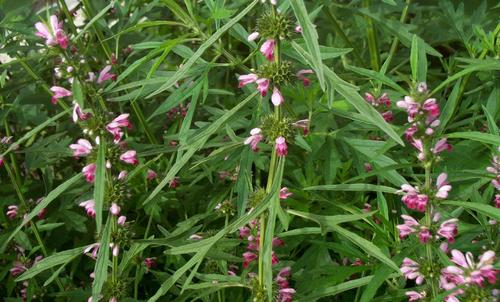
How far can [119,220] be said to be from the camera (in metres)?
2.03

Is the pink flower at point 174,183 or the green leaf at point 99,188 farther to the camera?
the pink flower at point 174,183

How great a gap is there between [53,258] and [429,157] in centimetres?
106

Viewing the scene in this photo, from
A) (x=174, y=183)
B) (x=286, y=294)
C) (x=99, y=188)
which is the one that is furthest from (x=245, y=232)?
(x=99, y=188)

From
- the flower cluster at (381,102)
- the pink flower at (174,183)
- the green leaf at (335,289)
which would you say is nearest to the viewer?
the green leaf at (335,289)

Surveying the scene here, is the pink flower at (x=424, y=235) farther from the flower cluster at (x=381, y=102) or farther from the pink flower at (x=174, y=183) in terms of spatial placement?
the pink flower at (x=174, y=183)

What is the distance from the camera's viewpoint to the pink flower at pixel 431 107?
1620mm

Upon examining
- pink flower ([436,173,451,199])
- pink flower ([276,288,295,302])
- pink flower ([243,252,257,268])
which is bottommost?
pink flower ([276,288,295,302])

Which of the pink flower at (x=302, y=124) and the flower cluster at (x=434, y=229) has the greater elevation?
the pink flower at (x=302, y=124)

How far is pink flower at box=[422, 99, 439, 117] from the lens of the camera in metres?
1.62

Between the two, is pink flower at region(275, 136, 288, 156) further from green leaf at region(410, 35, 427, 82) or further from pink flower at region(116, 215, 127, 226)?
pink flower at region(116, 215, 127, 226)

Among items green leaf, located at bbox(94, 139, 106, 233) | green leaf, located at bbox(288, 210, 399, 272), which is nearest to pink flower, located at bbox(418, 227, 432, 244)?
green leaf, located at bbox(288, 210, 399, 272)

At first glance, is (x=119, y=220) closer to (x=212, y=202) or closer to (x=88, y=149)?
(x=88, y=149)

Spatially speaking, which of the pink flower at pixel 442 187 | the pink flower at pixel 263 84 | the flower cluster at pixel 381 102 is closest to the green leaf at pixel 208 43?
the pink flower at pixel 263 84

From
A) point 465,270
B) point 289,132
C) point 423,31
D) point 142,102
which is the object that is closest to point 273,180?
point 289,132
